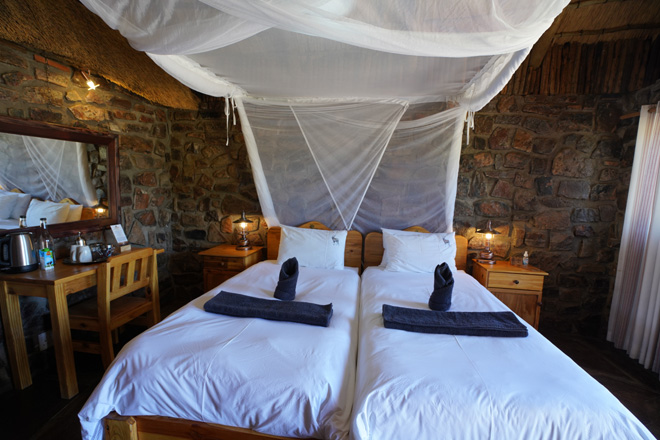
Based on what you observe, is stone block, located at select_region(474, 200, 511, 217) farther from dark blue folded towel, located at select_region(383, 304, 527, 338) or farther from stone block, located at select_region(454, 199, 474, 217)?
dark blue folded towel, located at select_region(383, 304, 527, 338)

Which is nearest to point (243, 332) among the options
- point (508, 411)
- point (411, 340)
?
point (411, 340)

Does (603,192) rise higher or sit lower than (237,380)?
higher

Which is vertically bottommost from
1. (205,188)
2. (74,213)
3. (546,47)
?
(74,213)

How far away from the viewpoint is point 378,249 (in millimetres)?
2688

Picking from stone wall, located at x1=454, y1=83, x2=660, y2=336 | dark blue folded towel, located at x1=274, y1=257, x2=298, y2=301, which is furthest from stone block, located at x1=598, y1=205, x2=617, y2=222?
dark blue folded towel, located at x1=274, y1=257, x2=298, y2=301

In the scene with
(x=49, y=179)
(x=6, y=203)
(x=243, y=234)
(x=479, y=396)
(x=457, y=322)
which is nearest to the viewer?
(x=479, y=396)

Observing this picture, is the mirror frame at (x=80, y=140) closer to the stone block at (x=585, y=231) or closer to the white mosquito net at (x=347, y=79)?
the white mosquito net at (x=347, y=79)

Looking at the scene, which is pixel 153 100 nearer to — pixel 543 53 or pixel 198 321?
pixel 198 321

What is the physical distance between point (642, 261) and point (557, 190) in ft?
2.57

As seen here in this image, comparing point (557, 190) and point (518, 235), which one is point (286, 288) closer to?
point (518, 235)

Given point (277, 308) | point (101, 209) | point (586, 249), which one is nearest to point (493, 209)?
point (586, 249)

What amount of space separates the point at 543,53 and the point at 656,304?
6.78 ft

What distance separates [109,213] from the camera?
2.45 m

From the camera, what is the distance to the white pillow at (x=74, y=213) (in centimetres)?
214
